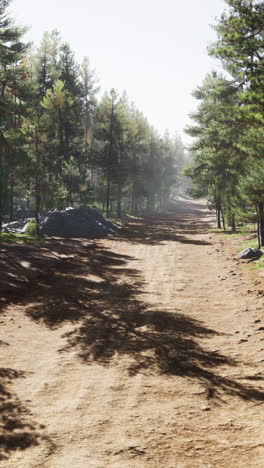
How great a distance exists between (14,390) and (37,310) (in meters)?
4.96

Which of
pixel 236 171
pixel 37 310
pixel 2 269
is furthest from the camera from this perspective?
pixel 236 171

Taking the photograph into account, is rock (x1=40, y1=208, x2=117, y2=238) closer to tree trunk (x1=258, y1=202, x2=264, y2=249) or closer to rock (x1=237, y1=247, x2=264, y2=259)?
tree trunk (x1=258, y1=202, x2=264, y2=249)

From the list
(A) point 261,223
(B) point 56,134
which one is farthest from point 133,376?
(B) point 56,134

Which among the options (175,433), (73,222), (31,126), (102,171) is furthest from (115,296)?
(102,171)

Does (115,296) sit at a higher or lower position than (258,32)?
lower

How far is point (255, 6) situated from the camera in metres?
13.9

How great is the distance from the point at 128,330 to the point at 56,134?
121 feet

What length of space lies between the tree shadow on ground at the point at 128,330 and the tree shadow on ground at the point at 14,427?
5.86 feet

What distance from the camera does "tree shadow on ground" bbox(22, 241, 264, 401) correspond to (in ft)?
22.2

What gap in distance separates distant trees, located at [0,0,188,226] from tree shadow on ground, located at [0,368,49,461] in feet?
79.5

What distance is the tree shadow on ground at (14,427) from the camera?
453 centimetres

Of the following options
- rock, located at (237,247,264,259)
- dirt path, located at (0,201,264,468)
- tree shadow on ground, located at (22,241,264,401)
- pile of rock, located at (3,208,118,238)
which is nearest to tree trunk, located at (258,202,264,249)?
rock, located at (237,247,264,259)

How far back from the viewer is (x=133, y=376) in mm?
6480

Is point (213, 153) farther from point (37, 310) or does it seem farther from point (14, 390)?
point (14, 390)
